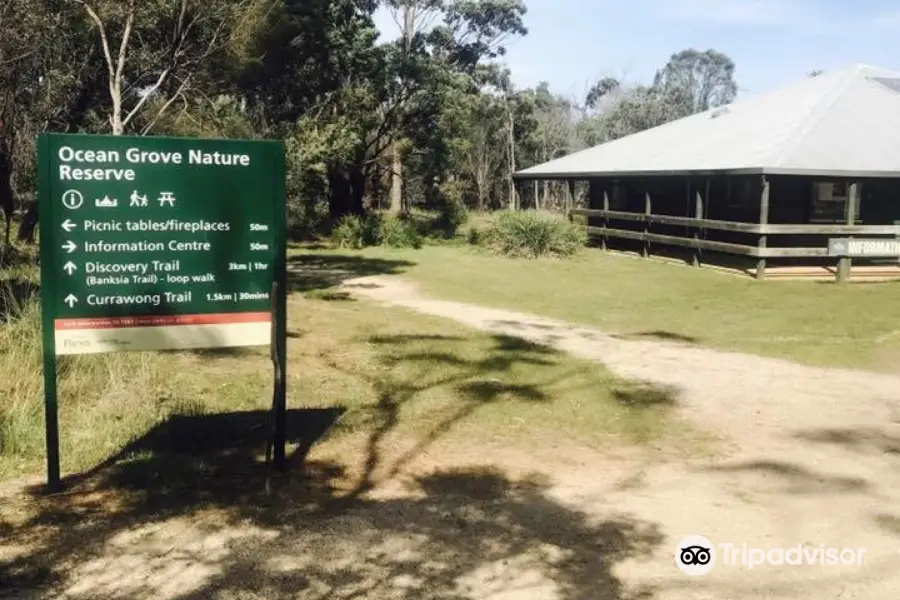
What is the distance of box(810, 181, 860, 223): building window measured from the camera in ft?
71.2

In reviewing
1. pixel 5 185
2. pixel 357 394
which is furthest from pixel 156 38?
pixel 357 394

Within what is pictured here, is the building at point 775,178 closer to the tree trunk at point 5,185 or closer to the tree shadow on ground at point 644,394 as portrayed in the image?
the tree shadow on ground at point 644,394

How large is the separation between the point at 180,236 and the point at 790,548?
3724 mm

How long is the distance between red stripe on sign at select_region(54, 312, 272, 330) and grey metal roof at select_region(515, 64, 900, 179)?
47.3ft

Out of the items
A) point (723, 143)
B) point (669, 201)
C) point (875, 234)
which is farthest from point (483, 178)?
point (875, 234)

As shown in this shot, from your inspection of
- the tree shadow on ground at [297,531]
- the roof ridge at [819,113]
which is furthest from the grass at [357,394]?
the roof ridge at [819,113]

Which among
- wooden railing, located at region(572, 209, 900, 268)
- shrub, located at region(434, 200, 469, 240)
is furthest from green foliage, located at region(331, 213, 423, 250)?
wooden railing, located at region(572, 209, 900, 268)

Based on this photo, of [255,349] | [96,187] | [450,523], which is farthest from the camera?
[255,349]

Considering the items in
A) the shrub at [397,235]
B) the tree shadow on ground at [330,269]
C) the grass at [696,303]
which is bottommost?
the grass at [696,303]

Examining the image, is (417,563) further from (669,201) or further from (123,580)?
(669,201)

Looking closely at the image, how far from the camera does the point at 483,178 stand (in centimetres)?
4706

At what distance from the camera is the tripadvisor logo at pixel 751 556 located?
416 centimetres

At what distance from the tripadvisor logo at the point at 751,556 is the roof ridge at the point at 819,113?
48.6 feet

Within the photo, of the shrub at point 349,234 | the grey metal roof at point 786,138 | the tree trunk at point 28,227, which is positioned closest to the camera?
the grey metal roof at point 786,138
